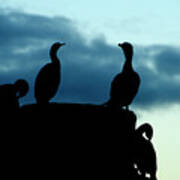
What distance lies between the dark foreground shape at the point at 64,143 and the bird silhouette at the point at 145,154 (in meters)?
0.99

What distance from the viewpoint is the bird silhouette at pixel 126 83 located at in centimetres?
1445

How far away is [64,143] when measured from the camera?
38.7ft

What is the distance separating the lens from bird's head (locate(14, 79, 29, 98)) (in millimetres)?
12742

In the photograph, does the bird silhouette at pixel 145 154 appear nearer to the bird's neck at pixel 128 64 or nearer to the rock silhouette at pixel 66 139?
the rock silhouette at pixel 66 139

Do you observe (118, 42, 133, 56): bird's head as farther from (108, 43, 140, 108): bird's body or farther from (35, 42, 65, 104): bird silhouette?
→ (35, 42, 65, 104): bird silhouette

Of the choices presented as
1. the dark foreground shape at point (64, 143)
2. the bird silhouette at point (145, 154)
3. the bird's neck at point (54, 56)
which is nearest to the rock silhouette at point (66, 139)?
the dark foreground shape at point (64, 143)

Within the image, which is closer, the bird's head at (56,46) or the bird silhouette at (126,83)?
the bird's head at (56,46)

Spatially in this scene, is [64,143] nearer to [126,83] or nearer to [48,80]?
[48,80]

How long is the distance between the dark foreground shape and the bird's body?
7.20 feet

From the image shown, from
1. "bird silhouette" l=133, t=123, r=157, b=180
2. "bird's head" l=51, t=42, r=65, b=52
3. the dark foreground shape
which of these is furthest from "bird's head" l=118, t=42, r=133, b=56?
the dark foreground shape

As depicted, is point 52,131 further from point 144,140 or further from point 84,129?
point 144,140

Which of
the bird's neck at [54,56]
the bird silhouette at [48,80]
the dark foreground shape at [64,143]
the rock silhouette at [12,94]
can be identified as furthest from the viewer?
the bird's neck at [54,56]

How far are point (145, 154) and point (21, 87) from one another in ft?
10.3

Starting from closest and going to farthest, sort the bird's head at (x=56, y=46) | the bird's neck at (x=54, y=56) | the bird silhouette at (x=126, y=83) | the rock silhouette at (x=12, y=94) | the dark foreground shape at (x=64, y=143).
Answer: the dark foreground shape at (x=64, y=143) → the rock silhouette at (x=12, y=94) → the bird's neck at (x=54, y=56) → the bird's head at (x=56, y=46) → the bird silhouette at (x=126, y=83)
